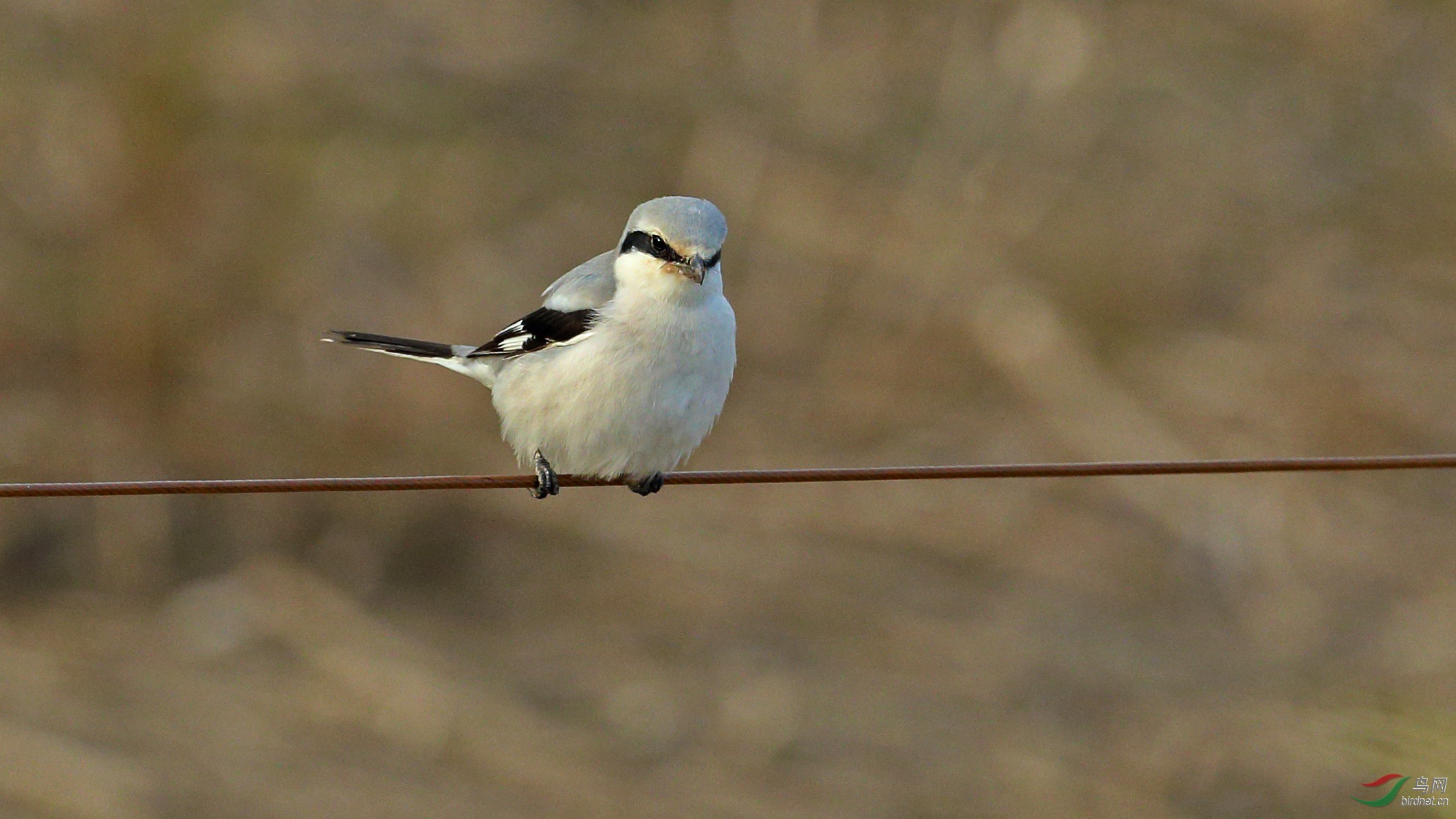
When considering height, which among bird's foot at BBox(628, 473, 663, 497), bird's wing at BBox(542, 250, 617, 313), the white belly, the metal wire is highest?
bird's wing at BBox(542, 250, 617, 313)

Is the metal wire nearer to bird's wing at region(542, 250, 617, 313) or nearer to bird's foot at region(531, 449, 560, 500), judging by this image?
bird's foot at region(531, 449, 560, 500)

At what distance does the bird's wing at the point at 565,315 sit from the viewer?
4168 mm

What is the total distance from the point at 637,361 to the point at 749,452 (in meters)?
4.99

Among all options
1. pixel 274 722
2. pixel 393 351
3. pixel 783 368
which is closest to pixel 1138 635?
pixel 783 368

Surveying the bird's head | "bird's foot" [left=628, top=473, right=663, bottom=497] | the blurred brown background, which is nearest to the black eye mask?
the bird's head

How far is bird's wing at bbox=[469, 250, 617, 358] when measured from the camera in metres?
4.17

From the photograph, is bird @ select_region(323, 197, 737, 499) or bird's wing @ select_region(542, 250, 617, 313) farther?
bird's wing @ select_region(542, 250, 617, 313)

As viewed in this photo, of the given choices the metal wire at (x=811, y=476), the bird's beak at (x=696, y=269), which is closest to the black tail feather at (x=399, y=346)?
the bird's beak at (x=696, y=269)

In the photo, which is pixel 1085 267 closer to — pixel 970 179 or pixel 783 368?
pixel 970 179

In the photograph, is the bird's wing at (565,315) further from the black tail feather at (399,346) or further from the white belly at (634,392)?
the black tail feather at (399,346)

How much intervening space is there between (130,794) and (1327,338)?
725 cm

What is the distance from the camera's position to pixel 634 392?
157 inches

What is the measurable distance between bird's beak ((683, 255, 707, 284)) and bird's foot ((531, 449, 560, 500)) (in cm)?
66

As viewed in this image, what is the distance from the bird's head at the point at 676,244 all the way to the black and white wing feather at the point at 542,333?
185 millimetres
